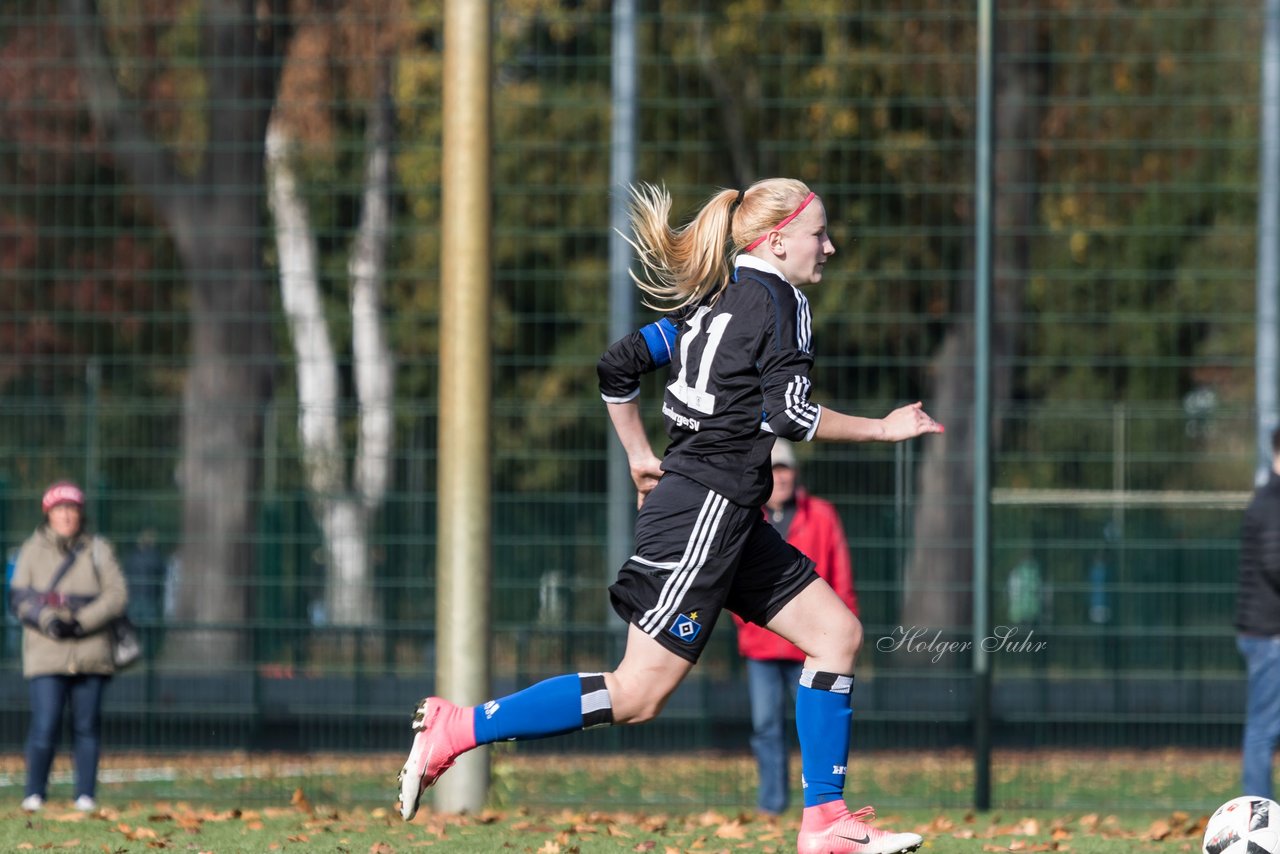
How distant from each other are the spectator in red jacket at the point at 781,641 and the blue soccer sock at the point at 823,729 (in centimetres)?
347

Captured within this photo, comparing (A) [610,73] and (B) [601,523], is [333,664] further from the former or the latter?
(A) [610,73]

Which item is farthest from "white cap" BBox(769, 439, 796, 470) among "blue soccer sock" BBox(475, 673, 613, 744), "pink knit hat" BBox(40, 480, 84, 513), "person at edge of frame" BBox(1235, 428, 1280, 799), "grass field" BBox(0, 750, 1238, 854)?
"blue soccer sock" BBox(475, 673, 613, 744)

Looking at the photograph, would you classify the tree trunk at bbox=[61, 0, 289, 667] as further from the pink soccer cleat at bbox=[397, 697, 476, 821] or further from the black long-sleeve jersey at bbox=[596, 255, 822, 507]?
the black long-sleeve jersey at bbox=[596, 255, 822, 507]

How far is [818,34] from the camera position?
40.1ft

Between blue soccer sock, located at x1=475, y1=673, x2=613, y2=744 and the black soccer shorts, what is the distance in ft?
0.83

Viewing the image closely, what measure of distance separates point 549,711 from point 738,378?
1.16 metres

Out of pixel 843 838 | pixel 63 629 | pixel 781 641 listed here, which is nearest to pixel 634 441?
pixel 843 838

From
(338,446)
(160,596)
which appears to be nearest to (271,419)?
(338,446)

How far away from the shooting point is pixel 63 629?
9547 millimetres

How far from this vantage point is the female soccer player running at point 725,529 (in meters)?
5.90

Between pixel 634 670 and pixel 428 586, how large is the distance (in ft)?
16.7

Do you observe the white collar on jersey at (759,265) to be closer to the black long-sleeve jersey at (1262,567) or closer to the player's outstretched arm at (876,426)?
the player's outstretched arm at (876,426)

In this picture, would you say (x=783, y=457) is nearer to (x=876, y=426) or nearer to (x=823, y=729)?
(x=823, y=729)

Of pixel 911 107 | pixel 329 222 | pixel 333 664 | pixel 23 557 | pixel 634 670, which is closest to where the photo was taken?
pixel 634 670
